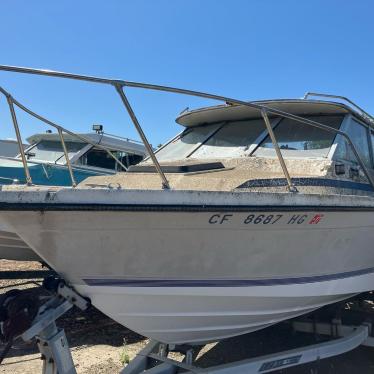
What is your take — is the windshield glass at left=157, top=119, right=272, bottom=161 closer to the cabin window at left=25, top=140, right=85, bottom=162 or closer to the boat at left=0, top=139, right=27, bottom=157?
the cabin window at left=25, top=140, right=85, bottom=162

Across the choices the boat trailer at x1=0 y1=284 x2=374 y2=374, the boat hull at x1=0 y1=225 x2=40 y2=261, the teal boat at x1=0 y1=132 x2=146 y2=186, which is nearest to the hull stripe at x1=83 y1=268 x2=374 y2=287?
the boat trailer at x1=0 y1=284 x2=374 y2=374

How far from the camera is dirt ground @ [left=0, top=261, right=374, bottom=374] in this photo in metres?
4.11

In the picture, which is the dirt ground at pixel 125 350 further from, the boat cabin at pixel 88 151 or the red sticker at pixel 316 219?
the boat cabin at pixel 88 151

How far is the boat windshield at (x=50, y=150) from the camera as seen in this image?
1049 centimetres

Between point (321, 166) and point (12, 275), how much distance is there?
2.75 meters

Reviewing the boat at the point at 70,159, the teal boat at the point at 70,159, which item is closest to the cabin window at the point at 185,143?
the boat at the point at 70,159

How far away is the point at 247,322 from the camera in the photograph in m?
3.38

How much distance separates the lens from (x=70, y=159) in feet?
33.3

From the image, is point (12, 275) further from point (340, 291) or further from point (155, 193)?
point (340, 291)

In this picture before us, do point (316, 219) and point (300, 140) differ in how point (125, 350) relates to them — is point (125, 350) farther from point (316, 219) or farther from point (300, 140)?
point (300, 140)

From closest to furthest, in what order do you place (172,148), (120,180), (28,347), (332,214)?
(332,214) → (120,180) → (28,347) → (172,148)

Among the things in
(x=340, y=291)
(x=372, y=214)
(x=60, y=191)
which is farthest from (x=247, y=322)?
(x=60, y=191)

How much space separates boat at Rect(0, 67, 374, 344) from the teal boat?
591 centimetres

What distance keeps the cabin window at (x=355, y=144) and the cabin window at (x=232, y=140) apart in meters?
0.77
